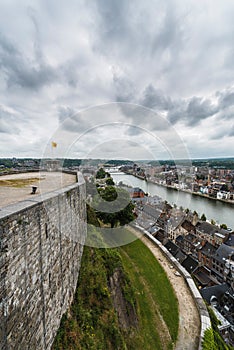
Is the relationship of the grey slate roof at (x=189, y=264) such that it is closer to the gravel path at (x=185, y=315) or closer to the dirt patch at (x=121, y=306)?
the gravel path at (x=185, y=315)

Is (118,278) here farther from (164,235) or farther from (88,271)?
(164,235)

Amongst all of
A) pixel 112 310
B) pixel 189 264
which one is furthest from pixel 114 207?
pixel 189 264

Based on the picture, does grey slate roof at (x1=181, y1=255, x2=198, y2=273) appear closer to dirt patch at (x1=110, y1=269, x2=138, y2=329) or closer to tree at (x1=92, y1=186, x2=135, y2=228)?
tree at (x1=92, y1=186, x2=135, y2=228)

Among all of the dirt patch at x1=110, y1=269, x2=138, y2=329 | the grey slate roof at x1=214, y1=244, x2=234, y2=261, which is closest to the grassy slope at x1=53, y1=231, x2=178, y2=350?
the dirt patch at x1=110, y1=269, x2=138, y2=329

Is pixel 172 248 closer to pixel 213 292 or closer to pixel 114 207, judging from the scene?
pixel 213 292

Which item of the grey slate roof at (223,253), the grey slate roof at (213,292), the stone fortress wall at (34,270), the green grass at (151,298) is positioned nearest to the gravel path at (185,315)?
the green grass at (151,298)

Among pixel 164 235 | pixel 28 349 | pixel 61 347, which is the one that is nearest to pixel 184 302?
pixel 61 347
